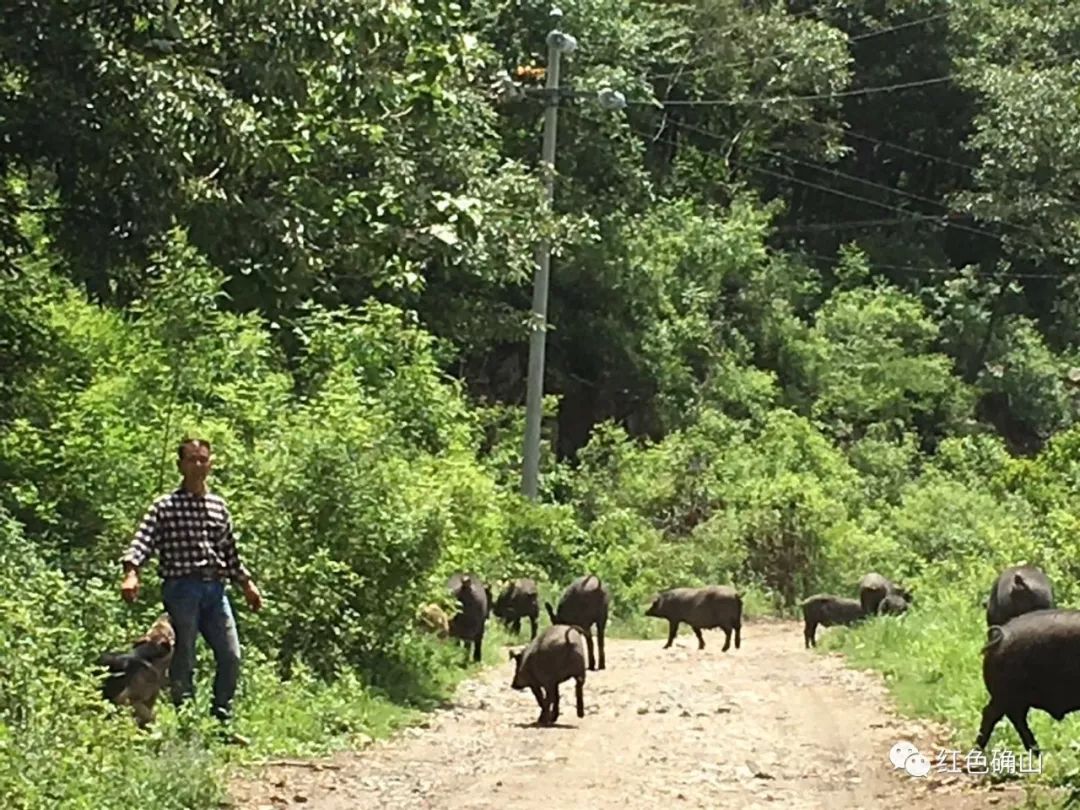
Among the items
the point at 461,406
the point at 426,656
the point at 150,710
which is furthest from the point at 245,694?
the point at 461,406

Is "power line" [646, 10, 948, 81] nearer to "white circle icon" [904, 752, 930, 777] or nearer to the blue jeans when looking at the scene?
"white circle icon" [904, 752, 930, 777]

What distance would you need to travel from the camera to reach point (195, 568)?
31.8 ft

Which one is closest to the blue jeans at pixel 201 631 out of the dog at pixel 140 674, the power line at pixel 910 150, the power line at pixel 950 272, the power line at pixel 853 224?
the dog at pixel 140 674

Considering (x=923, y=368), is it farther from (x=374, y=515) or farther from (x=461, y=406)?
(x=374, y=515)

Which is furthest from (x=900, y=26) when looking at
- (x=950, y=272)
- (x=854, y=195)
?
(x=950, y=272)

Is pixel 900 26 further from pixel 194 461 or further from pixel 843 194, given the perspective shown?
pixel 194 461

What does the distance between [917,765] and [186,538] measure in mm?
4383

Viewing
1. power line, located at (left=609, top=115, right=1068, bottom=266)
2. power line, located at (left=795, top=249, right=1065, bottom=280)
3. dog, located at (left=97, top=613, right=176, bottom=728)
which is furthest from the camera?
power line, located at (left=795, top=249, right=1065, bottom=280)

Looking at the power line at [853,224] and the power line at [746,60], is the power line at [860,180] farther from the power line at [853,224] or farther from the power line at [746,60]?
the power line at [746,60]

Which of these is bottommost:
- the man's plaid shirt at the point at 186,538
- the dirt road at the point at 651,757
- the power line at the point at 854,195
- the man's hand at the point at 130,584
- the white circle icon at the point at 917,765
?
the dirt road at the point at 651,757

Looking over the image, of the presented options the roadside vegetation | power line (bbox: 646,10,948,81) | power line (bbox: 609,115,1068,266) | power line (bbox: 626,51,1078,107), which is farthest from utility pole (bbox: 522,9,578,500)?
power line (bbox: 609,115,1068,266)

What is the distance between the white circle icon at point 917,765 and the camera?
31.7 ft

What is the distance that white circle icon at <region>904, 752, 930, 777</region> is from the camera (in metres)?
9.66

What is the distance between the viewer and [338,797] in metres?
9.05
